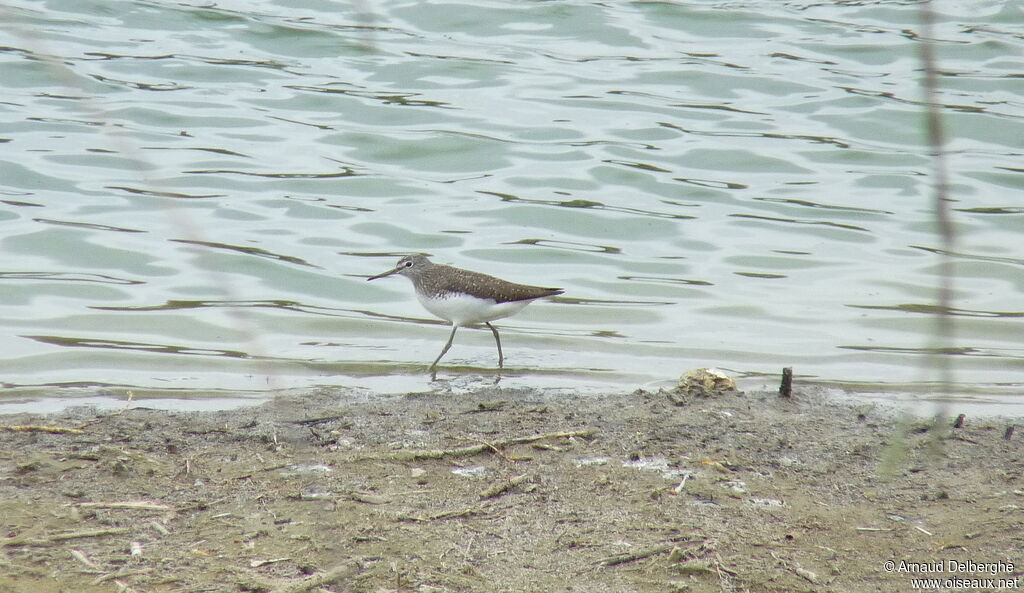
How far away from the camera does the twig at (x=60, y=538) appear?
13.2 ft

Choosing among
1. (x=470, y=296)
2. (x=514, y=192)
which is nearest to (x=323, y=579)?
(x=470, y=296)

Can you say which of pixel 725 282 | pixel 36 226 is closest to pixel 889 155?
pixel 725 282

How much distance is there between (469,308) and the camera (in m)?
7.75

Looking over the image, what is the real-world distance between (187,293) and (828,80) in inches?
350

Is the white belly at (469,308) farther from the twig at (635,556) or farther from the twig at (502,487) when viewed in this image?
the twig at (635,556)

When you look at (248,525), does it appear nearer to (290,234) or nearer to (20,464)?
(20,464)

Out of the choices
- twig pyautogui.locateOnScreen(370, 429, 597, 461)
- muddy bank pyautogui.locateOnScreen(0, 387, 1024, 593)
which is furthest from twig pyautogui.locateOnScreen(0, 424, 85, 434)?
twig pyautogui.locateOnScreen(370, 429, 597, 461)

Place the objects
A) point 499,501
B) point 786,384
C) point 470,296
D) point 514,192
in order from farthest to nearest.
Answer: point 514,192
point 470,296
point 786,384
point 499,501

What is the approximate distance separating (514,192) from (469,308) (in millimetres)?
3591

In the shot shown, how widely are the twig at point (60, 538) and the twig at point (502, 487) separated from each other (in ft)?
4.62

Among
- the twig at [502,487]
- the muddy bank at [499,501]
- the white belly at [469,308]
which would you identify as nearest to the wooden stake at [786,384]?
the muddy bank at [499,501]

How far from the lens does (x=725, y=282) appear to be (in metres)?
9.26

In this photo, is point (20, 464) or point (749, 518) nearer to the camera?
point (749, 518)

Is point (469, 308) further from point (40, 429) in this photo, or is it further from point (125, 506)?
point (125, 506)
